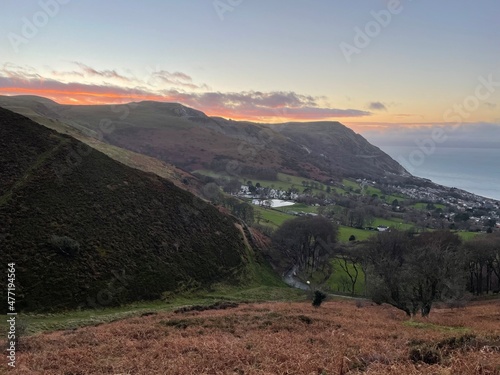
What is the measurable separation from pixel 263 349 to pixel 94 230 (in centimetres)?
3420

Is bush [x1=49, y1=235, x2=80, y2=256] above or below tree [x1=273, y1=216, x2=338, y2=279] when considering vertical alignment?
above

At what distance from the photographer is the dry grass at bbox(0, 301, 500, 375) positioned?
12094mm

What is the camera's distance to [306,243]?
8050 cm

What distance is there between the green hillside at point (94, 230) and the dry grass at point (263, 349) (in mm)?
16108

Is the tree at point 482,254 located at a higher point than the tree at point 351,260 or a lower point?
higher

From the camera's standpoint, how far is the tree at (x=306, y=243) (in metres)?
77.6

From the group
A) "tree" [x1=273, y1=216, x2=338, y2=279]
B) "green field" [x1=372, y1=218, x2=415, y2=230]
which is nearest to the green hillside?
"tree" [x1=273, y1=216, x2=338, y2=279]

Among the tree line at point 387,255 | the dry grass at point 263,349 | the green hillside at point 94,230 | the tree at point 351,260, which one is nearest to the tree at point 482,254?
the tree line at point 387,255

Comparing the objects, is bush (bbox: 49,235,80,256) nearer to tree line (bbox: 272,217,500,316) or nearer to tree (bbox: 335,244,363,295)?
tree line (bbox: 272,217,500,316)

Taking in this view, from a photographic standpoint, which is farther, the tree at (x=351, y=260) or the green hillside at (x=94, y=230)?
the tree at (x=351, y=260)

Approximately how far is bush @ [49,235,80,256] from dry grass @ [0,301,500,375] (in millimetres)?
18757

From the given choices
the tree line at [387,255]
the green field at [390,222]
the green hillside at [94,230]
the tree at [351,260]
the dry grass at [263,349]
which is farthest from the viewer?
the green field at [390,222]

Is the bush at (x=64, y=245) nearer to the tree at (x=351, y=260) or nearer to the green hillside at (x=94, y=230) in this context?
the green hillside at (x=94, y=230)

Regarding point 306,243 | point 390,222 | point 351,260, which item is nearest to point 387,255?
point 351,260
